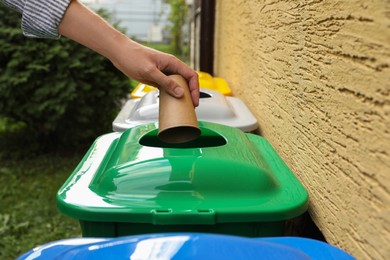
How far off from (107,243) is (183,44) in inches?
615

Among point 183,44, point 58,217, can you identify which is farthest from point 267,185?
point 183,44

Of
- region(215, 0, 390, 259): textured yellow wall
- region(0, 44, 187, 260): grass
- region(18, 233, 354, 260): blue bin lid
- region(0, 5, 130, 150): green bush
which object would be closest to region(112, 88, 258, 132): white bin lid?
region(215, 0, 390, 259): textured yellow wall

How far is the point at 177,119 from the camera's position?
4.61ft

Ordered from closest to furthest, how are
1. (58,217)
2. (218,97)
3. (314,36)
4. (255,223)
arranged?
(255,223), (314,36), (218,97), (58,217)

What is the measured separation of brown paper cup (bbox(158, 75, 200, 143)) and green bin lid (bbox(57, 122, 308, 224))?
0.18 feet

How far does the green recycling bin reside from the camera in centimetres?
128

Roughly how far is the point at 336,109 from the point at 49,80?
13.3 feet

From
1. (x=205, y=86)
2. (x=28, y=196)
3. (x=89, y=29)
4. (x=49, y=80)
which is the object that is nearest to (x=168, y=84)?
(x=89, y=29)

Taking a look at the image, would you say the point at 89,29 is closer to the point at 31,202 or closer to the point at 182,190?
the point at 182,190

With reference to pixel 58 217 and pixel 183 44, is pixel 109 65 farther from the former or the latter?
pixel 183 44

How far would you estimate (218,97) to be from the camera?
2445 millimetres

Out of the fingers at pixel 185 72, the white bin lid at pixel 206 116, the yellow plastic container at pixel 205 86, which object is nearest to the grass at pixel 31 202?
the yellow plastic container at pixel 205 86

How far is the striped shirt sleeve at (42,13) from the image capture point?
1567 millimetres

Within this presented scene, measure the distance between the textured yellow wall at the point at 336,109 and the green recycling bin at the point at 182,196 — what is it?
0.14m
